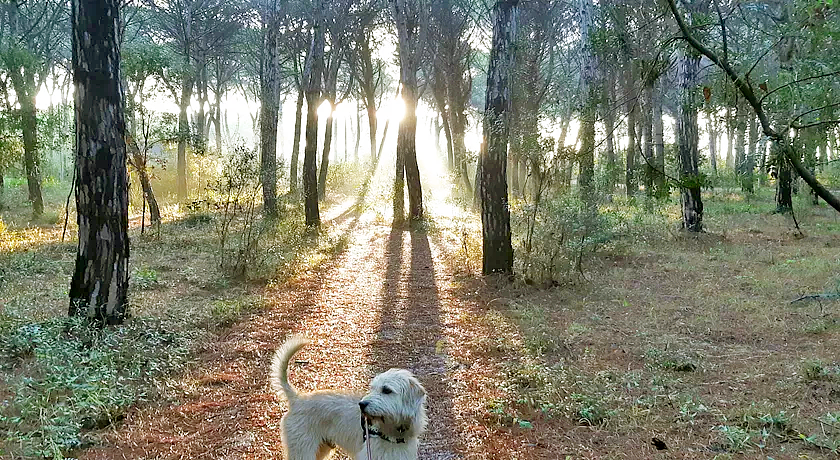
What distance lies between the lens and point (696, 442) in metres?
4.01

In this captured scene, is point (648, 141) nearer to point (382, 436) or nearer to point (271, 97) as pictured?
point (271, 97)

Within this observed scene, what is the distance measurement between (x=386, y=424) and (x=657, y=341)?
14.3ft

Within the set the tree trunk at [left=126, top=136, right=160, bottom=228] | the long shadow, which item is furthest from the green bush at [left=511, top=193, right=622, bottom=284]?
the tree trunk at [left=126, top=136, right=160, bottom=228]

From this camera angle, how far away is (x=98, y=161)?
629 centimetres

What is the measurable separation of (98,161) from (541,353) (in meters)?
5.20

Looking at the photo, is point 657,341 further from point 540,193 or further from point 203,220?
point 203,220

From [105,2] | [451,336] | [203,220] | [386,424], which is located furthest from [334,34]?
[386,424]

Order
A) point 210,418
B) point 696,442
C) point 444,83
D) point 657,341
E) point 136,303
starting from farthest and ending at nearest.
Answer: point 444,83 → point 136,303 → point 657,341 → point 210,418 → point 696,442

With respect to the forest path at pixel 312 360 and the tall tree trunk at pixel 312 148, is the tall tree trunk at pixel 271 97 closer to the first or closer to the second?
the tall tree trunk at pixel 312 148

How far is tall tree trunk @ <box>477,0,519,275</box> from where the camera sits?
962 centimetres

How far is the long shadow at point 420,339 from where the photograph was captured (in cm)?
436

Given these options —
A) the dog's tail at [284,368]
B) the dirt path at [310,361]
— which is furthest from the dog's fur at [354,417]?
the dirt path at [310,361]

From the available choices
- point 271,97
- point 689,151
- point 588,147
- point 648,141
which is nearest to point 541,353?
point 588,147

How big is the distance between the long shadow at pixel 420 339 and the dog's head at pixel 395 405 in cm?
105
